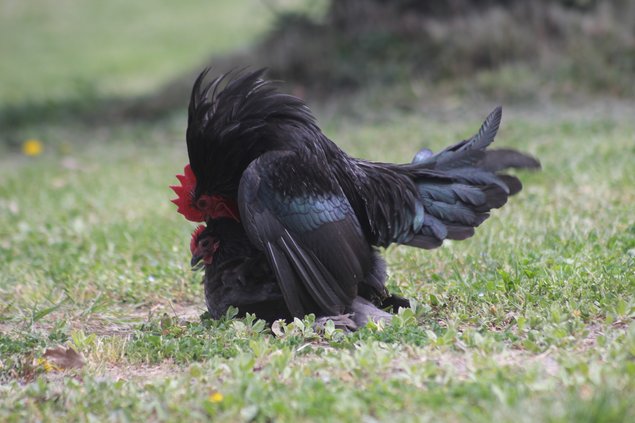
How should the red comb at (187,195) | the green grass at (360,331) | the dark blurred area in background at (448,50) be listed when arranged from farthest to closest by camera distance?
1. the dark blurred area in background at (448,50)
2. the red comb at (187,195)
3. the green grass at (360,331)

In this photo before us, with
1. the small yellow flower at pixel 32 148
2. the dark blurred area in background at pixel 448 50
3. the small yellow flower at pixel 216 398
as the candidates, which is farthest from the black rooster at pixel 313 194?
the small yellow flower at pixel 32 148

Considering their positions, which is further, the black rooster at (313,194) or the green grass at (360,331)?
the black rooster at (313,194)

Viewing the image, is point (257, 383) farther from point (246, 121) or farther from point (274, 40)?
point (274, 40)

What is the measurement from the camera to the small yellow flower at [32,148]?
36.5 feet

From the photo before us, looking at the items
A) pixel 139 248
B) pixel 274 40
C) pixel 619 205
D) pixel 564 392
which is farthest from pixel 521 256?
pixel 274 40

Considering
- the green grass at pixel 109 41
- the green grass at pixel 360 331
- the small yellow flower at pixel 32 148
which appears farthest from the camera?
the green grass at pixel 109 41

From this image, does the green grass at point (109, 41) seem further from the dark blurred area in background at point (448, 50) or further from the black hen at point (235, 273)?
the black hen at point (235, 273)

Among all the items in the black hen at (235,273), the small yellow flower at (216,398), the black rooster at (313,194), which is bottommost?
the small yellow flower at (216,398)

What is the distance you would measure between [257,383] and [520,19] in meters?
8.96

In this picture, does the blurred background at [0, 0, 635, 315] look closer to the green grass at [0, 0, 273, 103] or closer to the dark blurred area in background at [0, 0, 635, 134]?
the dark blurred area in background at [0, 0, 635, 134]

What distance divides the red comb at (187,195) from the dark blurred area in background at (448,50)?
6697 millimetres

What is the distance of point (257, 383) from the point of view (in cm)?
347

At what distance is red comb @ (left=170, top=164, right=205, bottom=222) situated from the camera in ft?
15.0

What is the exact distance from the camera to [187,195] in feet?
15.0
